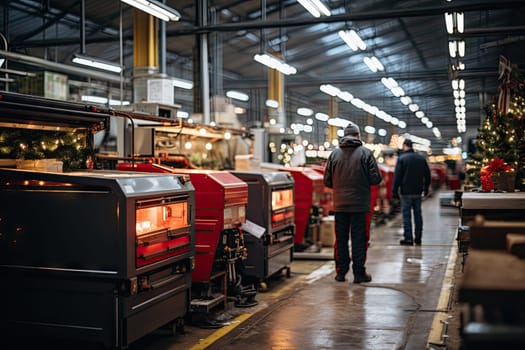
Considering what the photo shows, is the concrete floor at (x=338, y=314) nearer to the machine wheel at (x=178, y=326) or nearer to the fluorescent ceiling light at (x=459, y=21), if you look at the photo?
the machine wheel at (x=178, y=326)

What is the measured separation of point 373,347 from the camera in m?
5.26

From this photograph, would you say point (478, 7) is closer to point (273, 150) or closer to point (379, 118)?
point (273, 150)

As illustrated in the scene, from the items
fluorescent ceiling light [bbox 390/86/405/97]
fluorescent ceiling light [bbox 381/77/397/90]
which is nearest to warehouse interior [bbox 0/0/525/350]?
fluorescent ceiling light [bbox 381/77/397/90]

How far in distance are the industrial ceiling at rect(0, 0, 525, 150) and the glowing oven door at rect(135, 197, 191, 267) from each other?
6.83 meters

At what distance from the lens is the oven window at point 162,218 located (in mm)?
4963

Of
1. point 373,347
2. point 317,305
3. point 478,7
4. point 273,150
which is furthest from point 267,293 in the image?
point 273,150

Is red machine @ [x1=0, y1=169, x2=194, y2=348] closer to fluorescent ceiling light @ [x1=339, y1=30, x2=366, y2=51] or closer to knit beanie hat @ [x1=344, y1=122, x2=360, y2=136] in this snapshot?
knit beanie hat @ [x1=344, y1=122, x2=360, y2=136]

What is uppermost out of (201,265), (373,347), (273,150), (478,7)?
(478,7)

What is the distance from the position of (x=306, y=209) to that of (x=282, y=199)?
198 centimetres

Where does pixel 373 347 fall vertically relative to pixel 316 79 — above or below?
below

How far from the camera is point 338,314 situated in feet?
21.1

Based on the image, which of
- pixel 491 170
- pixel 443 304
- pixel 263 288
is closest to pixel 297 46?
pixel 263 288

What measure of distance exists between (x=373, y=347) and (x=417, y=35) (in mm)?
18633

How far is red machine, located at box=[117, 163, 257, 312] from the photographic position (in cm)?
622
